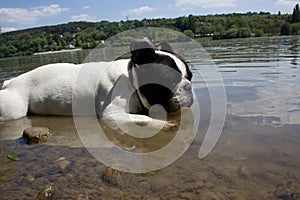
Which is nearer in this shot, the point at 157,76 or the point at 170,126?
the point at 170,126

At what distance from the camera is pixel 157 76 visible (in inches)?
150

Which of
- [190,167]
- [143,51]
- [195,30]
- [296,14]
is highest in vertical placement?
[296,14]

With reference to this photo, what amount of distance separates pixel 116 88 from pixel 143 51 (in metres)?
0.78

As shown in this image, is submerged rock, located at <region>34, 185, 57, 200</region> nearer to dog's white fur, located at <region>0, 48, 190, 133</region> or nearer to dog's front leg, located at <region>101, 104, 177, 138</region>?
dog's front leg, located at <region>101, 104, 177, 138</region>

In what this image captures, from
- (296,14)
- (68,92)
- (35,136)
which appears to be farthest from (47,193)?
(296,14)

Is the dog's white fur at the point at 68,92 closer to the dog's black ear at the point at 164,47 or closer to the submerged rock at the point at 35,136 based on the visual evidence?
the dog's black ear at the point at 164,47

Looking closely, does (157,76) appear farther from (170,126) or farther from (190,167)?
(190,167)

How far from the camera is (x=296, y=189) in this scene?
6.01 feet

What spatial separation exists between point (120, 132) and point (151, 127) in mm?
441

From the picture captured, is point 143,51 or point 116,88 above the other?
point 143,51

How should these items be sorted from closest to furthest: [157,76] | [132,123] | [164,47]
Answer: [132,123] < [157,76] < [164,47]

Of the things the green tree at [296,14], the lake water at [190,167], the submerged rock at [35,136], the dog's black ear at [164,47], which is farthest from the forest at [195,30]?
the lake water at [190,167]

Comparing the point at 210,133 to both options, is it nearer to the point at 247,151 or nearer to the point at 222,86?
the point at 247,151

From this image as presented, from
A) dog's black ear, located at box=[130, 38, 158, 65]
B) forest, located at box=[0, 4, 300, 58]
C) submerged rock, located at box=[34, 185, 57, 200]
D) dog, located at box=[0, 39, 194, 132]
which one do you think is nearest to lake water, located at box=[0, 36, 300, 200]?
submerged rock, located at box=[34, 185, 57, 200]
